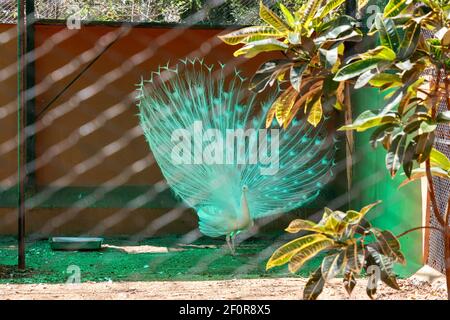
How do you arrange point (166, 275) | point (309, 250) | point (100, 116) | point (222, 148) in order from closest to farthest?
1. point (309, 250)
2. point (166, 275)
3. point (222, 148)
4. point (100, 116)

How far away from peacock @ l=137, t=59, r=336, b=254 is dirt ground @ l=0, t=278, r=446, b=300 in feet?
5.19

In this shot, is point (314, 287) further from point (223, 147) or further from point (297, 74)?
point (223, 147)

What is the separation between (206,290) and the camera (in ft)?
13.3

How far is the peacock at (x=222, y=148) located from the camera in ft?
19.6

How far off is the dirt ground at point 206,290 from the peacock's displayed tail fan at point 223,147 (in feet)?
5.27

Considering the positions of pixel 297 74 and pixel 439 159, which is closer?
pixel 297 74

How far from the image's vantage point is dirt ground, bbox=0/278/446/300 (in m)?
3.83

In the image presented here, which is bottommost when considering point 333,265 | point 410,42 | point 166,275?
point 166,275

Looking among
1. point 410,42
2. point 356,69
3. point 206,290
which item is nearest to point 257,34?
point 356,69

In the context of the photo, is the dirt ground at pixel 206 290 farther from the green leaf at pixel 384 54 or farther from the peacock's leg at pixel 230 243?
the green leaf at pixel 384 54

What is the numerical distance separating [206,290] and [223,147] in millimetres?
2152

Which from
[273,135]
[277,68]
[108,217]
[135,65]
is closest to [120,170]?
[108,217]

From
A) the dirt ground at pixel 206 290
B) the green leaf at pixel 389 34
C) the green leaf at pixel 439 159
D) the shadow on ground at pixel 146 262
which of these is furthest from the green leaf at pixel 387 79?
the shadow on ground at pixel 146 262

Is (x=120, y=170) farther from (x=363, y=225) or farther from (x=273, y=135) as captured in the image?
(x=363, y=225)
